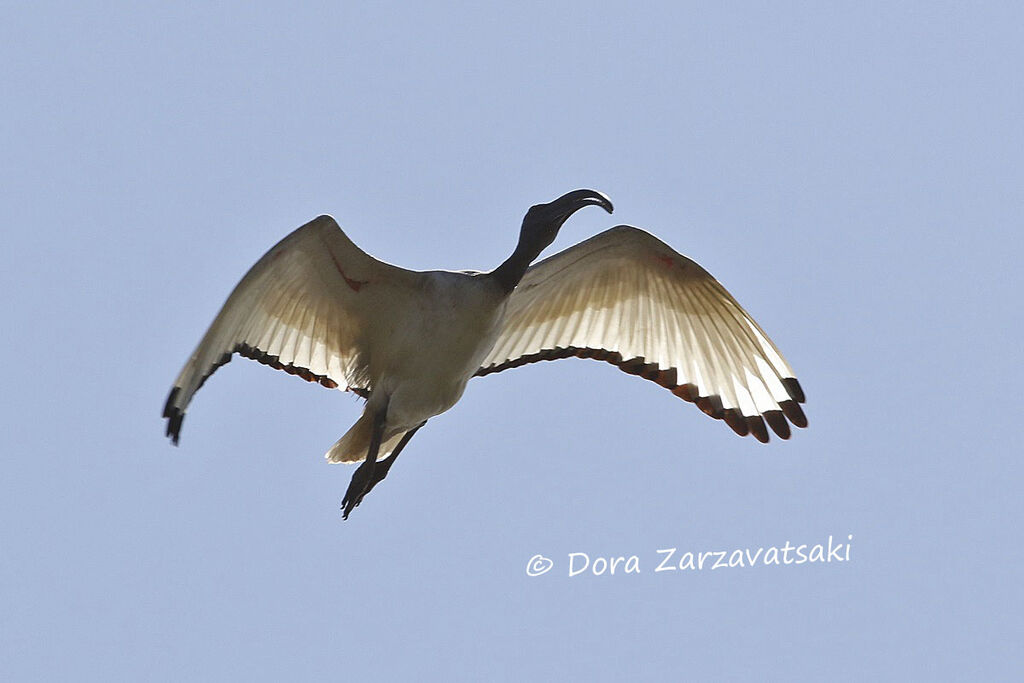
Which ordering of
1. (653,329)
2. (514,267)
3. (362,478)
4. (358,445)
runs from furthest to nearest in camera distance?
(653,329) → (358,445) → (362,478) → (514,267)

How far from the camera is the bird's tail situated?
10617 millimetres

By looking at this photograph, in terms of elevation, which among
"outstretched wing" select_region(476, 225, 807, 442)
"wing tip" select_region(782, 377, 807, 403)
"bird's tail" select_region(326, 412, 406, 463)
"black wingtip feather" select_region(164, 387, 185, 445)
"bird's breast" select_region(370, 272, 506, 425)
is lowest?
"black wingtip feather" select_region(164, 387, 185, 445)

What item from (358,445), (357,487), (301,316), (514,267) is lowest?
(357,487)

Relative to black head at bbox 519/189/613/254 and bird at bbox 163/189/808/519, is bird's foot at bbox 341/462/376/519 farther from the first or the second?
black head at bbox 519/189/613/254

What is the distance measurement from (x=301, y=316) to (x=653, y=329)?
2562 millimetres

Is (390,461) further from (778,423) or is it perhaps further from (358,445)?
(778,423)

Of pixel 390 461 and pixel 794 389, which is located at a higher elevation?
pixel 794 389

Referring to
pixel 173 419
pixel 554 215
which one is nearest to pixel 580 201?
pixel 554 215

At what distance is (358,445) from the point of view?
10711mm

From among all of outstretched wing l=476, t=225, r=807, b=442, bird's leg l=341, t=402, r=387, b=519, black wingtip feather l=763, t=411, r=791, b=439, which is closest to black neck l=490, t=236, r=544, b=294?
outstretched wing l=476, t=225, r=807, b=442

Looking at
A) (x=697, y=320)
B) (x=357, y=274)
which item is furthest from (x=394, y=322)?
(x=697, y=320)

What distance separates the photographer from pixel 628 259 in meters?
11.2

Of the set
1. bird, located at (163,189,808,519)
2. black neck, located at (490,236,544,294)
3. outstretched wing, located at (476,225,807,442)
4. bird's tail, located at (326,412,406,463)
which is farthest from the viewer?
outstretched wing, located at (476,225,807,442)

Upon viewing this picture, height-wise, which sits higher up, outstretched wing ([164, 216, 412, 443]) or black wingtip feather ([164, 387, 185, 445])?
outstretched wing ([164, 216, 412, 443])
